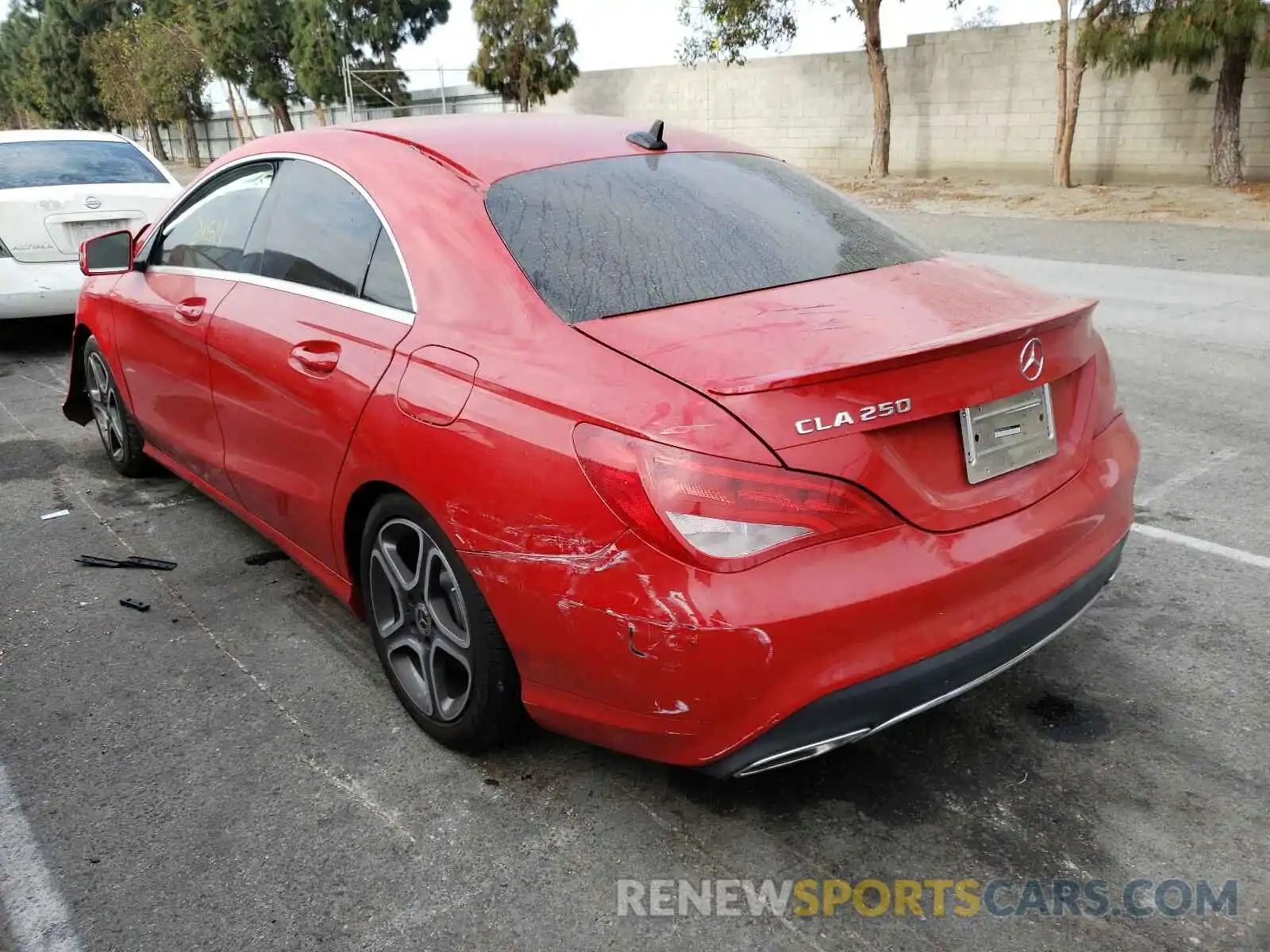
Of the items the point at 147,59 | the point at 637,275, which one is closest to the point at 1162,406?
the point at 637,275

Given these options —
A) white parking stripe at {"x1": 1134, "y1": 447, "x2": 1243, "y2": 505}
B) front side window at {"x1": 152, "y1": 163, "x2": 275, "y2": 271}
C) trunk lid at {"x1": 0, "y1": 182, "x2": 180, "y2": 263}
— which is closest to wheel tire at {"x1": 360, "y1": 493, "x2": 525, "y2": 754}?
front side window at {"x1": 152, "y1": 163, "x2": 275, "y2": 271}

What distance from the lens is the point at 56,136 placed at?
8578 millimetres

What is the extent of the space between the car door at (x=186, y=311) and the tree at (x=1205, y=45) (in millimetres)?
15953

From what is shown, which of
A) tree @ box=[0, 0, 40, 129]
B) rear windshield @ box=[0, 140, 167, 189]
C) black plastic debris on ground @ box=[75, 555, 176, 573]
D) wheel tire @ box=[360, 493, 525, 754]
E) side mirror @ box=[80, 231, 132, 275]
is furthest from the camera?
tree @ box=[0, 0, 40, 129]

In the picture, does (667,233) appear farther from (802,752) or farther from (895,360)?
(802,752)

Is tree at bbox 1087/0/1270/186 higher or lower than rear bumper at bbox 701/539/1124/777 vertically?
higher

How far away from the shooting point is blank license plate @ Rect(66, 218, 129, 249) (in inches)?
306

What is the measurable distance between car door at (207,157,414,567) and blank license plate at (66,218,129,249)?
4916 mm

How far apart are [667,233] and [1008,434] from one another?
40.7 inches

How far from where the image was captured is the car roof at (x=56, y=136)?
838cm

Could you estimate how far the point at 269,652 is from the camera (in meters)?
3.52

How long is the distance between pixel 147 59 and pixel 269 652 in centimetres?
4622

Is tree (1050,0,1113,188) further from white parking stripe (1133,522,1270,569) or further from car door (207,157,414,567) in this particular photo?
car door (207,157,414,567)

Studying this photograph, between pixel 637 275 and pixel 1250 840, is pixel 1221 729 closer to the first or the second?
pixel 1250 840
